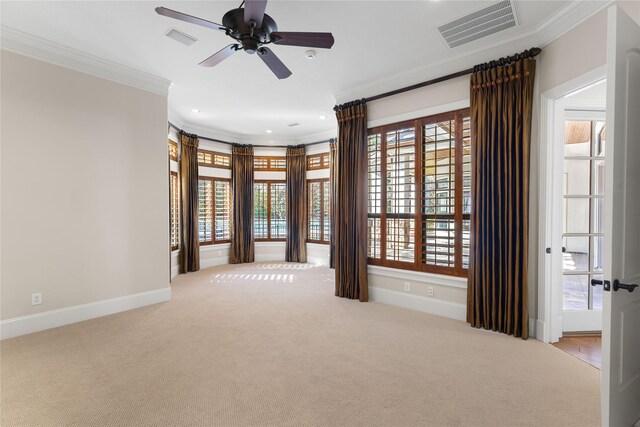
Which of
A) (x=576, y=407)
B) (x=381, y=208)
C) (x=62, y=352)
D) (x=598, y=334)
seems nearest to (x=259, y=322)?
(x=62, y=352)

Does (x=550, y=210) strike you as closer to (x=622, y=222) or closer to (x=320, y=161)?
(x=622, y=222)

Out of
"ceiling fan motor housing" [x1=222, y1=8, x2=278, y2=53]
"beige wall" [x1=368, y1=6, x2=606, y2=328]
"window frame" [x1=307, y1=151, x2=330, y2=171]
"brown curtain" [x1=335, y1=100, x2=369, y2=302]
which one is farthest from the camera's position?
"window frame" [x1=307, y1=151, x2=330, y2=171]

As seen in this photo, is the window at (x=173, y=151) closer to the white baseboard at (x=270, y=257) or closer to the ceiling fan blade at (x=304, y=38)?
the white baseboard at (x=270, y=257)

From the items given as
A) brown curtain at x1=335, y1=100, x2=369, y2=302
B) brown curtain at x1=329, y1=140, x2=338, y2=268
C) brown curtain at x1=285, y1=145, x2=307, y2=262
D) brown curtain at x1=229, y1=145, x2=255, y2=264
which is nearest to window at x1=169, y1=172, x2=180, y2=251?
brown curtain at x1=229, y1=145, x2=255, y2=264

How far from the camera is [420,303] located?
13.3 feet

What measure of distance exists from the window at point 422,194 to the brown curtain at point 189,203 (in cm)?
383

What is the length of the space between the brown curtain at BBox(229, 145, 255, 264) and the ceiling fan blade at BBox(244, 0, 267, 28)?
5.62m

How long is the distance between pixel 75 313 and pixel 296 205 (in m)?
4.92

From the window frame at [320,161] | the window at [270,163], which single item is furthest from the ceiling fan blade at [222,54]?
the window at [270,163]

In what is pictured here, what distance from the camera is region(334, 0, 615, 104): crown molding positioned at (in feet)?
8.80

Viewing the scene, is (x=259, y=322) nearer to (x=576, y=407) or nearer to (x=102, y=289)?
(x=102, y=289)

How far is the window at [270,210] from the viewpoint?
8000mm

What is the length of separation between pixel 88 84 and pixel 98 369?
3.13 metres

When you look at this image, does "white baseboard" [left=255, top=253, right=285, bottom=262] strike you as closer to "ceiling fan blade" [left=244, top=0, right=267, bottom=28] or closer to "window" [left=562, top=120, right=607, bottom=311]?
"window" [left=562, top=120, right=607, bottom=311]
